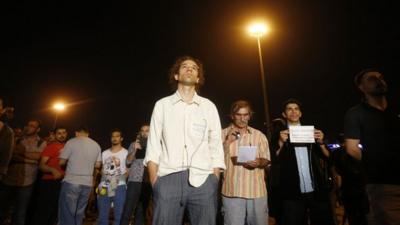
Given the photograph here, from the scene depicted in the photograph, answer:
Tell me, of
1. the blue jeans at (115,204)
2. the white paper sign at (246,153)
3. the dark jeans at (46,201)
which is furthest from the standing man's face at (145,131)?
the white paper sign at (246,153)

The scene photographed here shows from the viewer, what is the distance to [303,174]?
4.73 meters

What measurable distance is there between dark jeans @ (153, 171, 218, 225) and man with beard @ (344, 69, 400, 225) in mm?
1730

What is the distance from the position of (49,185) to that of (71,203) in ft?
3.19

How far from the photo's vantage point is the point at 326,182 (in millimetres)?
4645

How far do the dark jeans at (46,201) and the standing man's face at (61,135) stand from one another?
3.33 ft

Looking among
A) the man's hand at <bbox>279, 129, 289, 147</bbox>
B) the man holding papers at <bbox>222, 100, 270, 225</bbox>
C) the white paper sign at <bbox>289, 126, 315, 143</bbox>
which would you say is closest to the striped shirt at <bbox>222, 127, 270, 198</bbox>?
the man holding papers at <bbox>222, 100, 270, 225</bbox>

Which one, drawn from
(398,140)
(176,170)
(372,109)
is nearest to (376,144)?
(398,140)

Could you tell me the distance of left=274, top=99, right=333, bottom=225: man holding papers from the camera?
450 cm

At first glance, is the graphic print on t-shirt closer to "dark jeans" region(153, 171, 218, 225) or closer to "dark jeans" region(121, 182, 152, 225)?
"dark jeans" region(121, 182, 152, 225)

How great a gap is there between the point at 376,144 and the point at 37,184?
6.84 m

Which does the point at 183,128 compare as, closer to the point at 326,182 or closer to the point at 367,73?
the point at 367,73

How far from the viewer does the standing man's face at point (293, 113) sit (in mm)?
5137

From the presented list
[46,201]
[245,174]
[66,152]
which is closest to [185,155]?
[245,174]

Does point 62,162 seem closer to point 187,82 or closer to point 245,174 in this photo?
point 245,174
